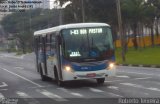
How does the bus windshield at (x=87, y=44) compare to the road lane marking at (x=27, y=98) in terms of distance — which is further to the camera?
the bus windshield at (x=87, y=44)

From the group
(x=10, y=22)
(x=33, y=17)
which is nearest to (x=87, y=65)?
(x=33, y=17)

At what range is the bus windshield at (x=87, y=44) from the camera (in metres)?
22.8

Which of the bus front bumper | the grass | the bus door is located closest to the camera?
the bus front bumper

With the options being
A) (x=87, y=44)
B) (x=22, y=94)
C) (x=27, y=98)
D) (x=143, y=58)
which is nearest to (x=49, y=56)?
(x=87, y=44)

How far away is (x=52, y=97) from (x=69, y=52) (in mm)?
4034

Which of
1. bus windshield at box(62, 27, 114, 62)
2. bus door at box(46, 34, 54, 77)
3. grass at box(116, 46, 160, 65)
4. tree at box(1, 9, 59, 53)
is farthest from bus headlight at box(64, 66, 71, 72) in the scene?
tree at box(1, 9, 59, 53)

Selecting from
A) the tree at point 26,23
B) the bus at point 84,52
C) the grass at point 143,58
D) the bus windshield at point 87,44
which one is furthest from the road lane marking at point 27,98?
the tree at point 26,23

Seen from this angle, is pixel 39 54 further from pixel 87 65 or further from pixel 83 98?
pixel 83 98

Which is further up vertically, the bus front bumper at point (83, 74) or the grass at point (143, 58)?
the bus front bumper at point (83, 74)

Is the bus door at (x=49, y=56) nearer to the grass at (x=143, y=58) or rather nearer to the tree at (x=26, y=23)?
the grass at (x=143, y=58)

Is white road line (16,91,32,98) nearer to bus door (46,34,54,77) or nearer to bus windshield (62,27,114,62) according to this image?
bus windshield (62,27,114,62)

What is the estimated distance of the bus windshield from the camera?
74.9 ft

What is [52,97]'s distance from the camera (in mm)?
19219

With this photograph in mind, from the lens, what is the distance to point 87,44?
22938 mm
